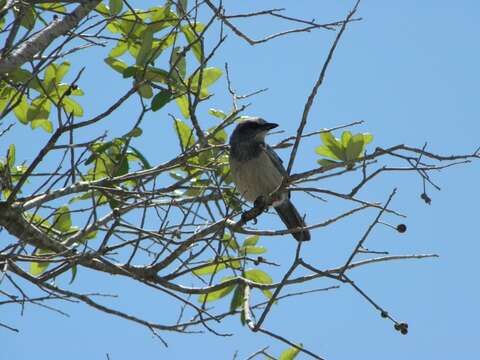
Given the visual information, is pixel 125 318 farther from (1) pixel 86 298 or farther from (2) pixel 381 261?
(2) pixel 381 261

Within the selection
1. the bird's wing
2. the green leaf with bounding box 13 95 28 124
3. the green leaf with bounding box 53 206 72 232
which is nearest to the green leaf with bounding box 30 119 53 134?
the green leaf with bounding box 13 95 28 124

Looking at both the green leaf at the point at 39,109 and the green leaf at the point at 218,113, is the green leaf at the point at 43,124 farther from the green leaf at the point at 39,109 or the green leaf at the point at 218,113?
the green leaf at the point at 218,113

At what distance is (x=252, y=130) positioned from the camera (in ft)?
24.6

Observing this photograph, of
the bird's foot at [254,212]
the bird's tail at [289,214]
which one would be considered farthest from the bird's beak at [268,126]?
the bird's foot at [254,212]

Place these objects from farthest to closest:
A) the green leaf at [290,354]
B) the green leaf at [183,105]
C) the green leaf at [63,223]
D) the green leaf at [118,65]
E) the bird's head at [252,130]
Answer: the bird's head at [252,130] → the green leaf at [183,105] → the green leaf at [63,223] → the green leaf at [118,65] → the green leaf at [290,354]

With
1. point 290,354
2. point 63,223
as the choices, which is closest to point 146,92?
point 63,223

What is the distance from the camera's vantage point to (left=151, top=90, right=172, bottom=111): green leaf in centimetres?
496

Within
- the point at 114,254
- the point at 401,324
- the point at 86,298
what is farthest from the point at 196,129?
the point at 401,324

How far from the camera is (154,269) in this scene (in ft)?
16.2

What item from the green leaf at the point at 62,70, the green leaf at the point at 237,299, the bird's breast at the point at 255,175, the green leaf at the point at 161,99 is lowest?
the green leaf at the point at 237,299

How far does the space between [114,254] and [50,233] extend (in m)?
0.95

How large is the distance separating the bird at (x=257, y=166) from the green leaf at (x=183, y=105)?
0.81m

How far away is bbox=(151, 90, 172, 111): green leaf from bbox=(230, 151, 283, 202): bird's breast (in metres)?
1.45

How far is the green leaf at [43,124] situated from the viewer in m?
5.62
